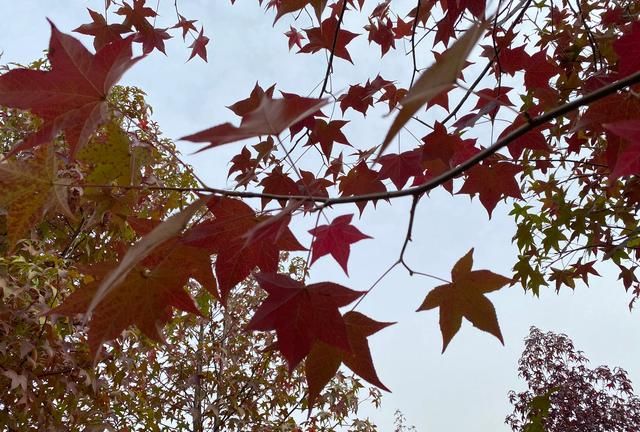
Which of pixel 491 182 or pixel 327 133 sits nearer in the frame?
pixel 491 182

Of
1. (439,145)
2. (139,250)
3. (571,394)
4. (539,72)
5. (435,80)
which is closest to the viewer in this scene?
(435,80)

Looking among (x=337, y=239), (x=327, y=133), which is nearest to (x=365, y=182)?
(x=327, y=133)

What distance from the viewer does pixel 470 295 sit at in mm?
837

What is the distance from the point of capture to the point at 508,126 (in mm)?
1229

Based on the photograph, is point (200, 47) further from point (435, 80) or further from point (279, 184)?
point (435, 80)

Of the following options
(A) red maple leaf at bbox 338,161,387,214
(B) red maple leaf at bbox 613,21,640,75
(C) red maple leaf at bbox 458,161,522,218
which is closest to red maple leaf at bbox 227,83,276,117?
(A) red maple leaf at bbox 338,161,387,214

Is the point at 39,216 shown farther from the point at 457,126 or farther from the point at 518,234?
the point at 518,234

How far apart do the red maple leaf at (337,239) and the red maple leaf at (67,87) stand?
15.1 inches

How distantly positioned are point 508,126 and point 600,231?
1452 mm

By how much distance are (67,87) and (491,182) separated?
911 mm

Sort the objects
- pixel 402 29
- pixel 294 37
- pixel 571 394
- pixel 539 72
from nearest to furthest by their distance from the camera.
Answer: pixel 539 72 < pixel 402 29 < pixel 294 37 < pixel 571 394

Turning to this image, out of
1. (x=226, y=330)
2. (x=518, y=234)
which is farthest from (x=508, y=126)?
(x=226, y=330)

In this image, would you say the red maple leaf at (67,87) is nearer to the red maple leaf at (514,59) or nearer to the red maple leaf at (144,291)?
the red maple leaf at (144,291)

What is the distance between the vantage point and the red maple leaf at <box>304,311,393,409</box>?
2.42 feet
